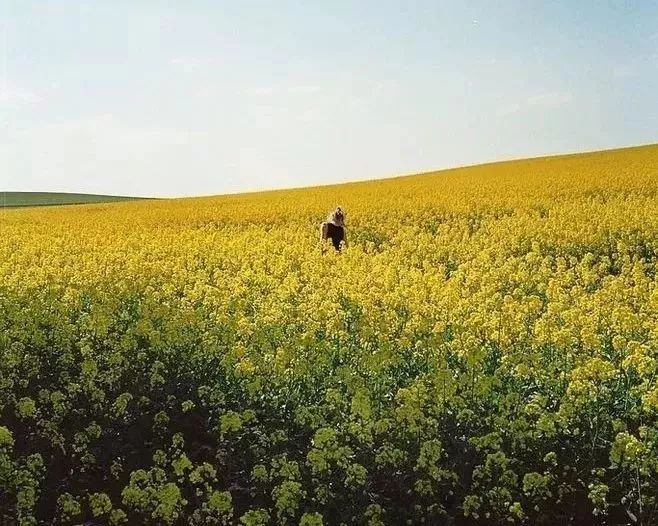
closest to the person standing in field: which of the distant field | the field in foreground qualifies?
the field in foreground

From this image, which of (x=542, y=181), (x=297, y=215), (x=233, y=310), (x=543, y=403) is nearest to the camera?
(x=543, y=403)

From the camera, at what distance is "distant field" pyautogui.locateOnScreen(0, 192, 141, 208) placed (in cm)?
8162

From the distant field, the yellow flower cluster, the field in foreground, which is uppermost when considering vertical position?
the distant field

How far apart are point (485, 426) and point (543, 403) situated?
1.63 feet

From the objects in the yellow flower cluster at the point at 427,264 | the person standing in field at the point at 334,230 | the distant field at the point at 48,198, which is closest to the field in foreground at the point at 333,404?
the yellow flower cluster at the point at 427,264

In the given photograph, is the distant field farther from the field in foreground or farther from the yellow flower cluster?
the field in foreground

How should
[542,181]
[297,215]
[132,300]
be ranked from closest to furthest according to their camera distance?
1. [132,300]
2. [297,215]
3. [542,181]

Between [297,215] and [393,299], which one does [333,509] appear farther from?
[297,215]

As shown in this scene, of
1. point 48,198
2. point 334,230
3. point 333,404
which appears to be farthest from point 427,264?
point 48,198

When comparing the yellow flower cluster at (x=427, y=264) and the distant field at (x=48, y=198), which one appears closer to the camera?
the yellow flower cluster at (x=427, y=264)

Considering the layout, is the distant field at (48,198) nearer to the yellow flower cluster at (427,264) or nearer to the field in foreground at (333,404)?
the yellow flower cluster at (427,264)

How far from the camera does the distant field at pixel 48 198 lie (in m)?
81.6

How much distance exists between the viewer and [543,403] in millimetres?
6613

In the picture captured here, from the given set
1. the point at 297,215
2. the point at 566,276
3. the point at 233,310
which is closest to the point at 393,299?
the point at 233,310
